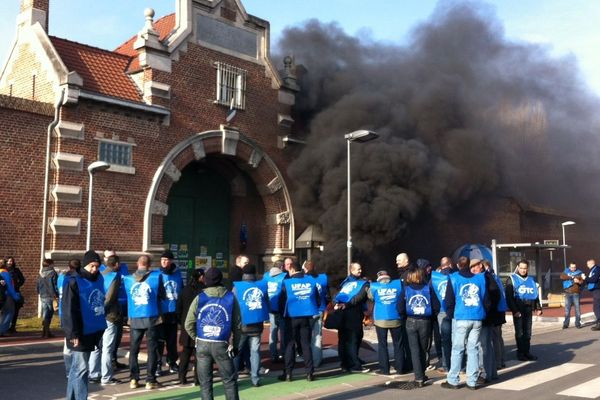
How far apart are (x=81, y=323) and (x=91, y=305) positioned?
9.1 inches

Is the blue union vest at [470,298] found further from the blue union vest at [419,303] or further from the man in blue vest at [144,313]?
the man in blue vest at [144,313]

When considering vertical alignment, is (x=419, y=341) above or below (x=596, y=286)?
below

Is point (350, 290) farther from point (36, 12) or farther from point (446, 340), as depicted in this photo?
point (36, 12)

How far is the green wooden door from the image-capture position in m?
18.7

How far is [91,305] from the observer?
20.6 feet

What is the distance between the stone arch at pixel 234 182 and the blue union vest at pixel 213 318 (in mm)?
11223

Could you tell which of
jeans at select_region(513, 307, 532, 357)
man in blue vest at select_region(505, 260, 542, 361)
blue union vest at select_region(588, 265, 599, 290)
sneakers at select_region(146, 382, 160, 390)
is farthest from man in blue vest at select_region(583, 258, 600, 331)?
sneakers at select_region(146, 382, 160, 390)

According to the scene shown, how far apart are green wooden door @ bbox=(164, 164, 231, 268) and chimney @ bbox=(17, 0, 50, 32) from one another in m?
5.90

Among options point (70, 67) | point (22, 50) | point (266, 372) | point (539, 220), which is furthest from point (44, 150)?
point (539, 220)

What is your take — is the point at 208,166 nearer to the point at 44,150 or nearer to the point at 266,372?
the point at 44,150

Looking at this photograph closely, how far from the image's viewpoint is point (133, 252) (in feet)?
53.5

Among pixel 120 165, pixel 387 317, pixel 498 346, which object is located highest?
pixel 120 165

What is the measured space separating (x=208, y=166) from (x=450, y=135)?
9.59 m

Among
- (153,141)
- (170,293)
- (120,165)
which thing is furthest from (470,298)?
(153,141)
